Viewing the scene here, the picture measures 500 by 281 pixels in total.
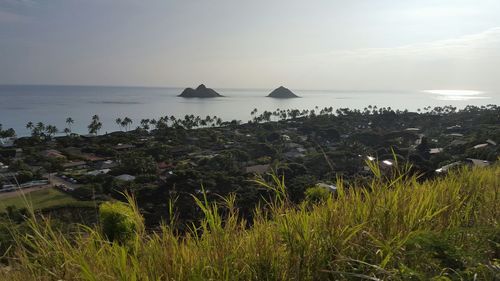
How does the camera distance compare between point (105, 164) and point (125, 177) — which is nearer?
point (125, 177)

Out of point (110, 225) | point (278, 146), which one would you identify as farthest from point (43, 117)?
point (110, 225)

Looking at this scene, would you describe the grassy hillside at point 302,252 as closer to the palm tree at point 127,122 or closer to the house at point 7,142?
the house at point 7,142

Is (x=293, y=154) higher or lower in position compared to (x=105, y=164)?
higher

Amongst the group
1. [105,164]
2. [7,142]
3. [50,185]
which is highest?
[7,142]

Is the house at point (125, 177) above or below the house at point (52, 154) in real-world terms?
below

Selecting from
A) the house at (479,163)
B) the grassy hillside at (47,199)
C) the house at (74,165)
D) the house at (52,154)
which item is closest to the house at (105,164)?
the house at (74,165)

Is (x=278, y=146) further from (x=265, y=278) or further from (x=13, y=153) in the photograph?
(x=265, y=278)

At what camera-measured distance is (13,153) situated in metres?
46.9

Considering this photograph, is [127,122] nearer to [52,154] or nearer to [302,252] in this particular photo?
[52,154]

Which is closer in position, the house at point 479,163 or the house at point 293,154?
the house at point 479,163

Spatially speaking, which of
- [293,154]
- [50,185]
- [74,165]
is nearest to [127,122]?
[74,165]

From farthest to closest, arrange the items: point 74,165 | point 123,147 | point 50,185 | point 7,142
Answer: point 7,142
point 123,147
point 74,165
point 50,185

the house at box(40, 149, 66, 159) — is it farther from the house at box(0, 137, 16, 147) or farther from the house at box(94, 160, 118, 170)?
the house at box(0, 137, 16, 147)

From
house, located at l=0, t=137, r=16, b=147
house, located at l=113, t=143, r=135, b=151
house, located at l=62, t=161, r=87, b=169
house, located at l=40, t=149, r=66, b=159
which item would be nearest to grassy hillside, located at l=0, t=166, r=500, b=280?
house, located at l=62, t=161, r=87, b=169
